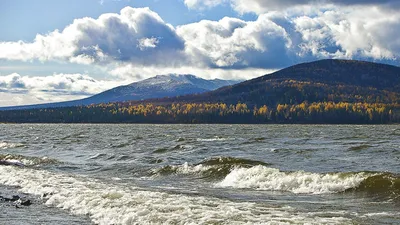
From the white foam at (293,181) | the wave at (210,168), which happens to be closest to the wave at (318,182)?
the white foam at (293,181)

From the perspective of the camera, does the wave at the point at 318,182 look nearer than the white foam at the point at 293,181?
Yes

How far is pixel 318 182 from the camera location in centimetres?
3278

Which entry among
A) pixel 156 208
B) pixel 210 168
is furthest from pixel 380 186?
pixel 210 168

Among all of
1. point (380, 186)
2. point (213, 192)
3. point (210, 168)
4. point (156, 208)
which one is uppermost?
point (156, 208)

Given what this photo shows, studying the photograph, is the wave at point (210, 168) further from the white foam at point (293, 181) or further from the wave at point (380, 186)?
the wave at point (380, 186)

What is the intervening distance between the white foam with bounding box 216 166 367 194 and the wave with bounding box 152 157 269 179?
3018 mm

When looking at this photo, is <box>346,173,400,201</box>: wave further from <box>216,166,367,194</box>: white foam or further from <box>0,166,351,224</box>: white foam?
<box>0,166,351,224</box>: white foam

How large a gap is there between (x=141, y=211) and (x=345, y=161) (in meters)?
29.7

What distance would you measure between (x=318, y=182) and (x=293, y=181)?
171 centimetres

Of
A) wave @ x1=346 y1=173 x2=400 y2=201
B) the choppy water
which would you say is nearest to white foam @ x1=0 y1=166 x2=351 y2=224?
the choppy water

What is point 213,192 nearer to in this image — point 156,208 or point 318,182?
point 318,182

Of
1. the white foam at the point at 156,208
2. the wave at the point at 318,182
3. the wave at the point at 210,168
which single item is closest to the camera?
the white foam at the point at 156,208

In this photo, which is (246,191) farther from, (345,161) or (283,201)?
(345,161)

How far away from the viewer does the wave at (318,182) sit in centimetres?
3052
